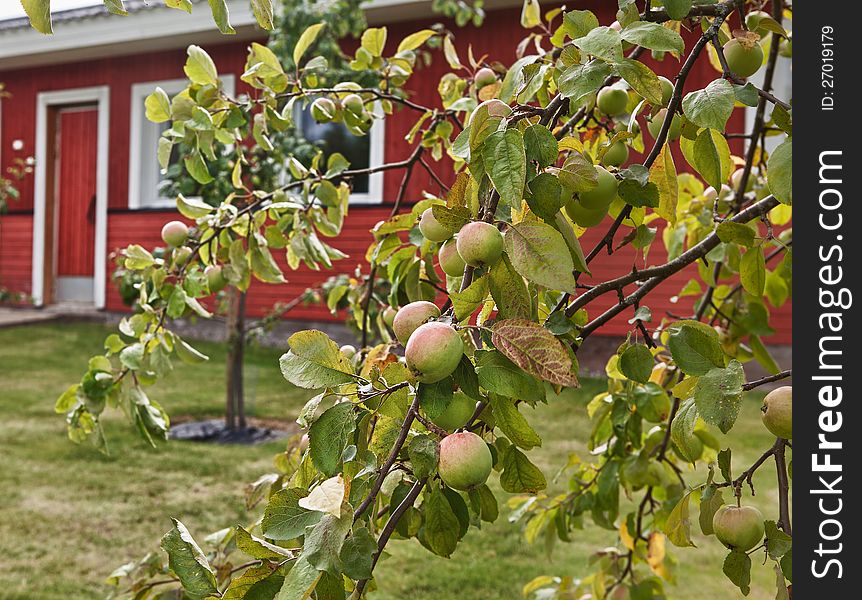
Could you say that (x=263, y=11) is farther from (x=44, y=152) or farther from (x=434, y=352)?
(x=44, y=152)

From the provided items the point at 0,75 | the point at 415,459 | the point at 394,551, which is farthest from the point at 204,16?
the point at 415,459

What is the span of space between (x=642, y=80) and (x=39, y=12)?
40 cm

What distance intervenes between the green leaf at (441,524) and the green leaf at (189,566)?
161 millimetres

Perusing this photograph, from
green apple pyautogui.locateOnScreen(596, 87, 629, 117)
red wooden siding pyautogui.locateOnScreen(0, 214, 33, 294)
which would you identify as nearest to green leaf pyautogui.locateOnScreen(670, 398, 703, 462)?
green apple pyautogui.locateOnScreen(596, 87, 629, 117)

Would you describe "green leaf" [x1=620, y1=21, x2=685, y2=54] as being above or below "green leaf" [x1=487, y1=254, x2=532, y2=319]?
above

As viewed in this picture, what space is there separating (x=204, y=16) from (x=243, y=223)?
627cm

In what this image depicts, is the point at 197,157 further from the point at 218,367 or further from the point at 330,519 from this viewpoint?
the point at 218,367

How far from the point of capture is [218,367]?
5918mm

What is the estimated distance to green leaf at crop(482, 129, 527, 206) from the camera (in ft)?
1.53

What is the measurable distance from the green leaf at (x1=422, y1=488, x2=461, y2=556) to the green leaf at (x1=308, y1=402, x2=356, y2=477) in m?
0.11

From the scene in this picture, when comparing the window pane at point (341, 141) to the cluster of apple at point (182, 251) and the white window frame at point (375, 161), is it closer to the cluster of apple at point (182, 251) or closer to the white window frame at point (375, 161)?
the white window frame at point (375, 161)

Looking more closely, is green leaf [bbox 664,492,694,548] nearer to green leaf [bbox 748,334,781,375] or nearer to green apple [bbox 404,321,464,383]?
green apple [bbox 404,321,464,383]

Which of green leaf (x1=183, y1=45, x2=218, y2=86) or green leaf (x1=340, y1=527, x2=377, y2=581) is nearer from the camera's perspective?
green leaf (x1=340, y1=527, x2=377, y2=581)

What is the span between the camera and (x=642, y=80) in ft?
1.84
